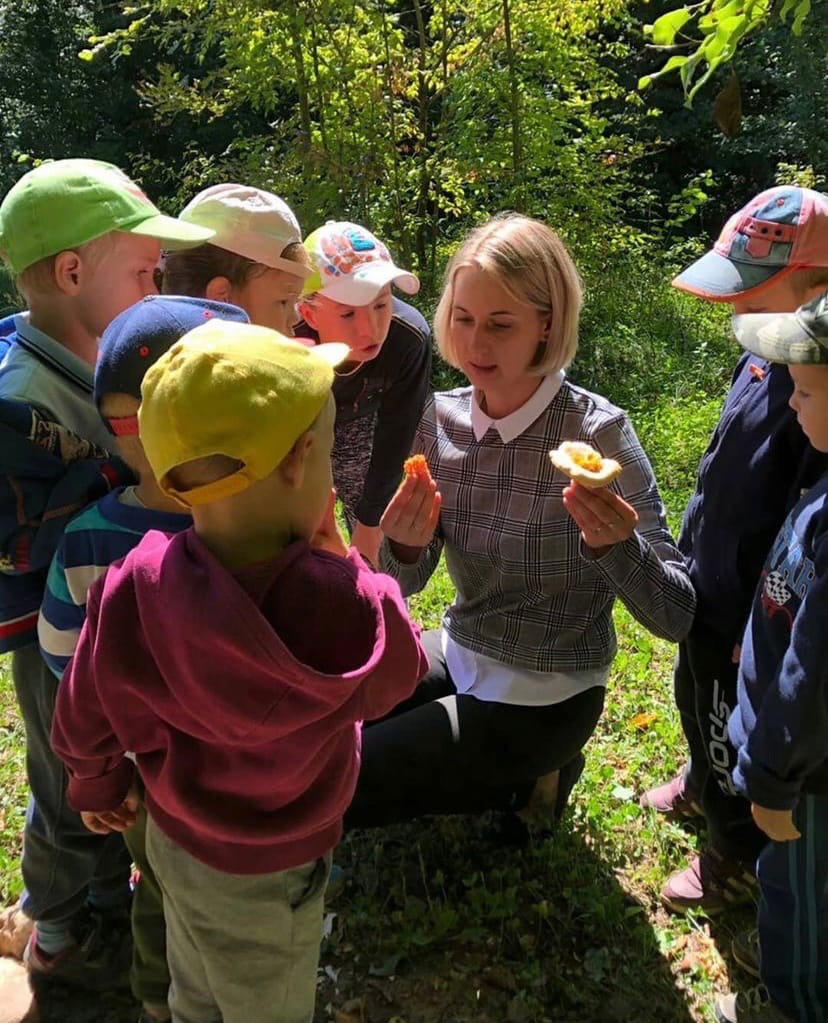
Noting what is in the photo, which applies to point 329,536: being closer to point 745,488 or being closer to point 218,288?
point 218,288

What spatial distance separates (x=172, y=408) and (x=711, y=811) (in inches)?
80.2

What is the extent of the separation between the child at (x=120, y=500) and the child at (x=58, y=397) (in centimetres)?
16

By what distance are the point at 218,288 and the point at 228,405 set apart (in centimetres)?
124

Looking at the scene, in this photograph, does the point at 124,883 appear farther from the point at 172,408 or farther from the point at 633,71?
the point at 633,71

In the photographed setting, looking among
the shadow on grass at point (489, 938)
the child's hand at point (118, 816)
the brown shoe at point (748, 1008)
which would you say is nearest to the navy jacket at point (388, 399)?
the shadow on grass at point (489, 938)

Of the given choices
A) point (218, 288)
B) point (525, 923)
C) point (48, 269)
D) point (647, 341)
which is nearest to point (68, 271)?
point (48, 269)

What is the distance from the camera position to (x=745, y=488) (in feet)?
7.48

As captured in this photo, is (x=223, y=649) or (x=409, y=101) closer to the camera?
(x=223, y=649)

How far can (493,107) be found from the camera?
8062 mm

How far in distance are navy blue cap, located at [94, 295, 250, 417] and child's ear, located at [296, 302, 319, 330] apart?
1357 mm

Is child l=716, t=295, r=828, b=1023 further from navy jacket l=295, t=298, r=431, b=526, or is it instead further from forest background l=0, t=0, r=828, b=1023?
navy jacket l=295, t=298, r=431, b=526

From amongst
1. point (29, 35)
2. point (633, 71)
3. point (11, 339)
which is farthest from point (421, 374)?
point (29, 35)

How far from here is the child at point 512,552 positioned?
2404 millimetres

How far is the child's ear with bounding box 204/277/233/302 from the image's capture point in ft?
7.91
